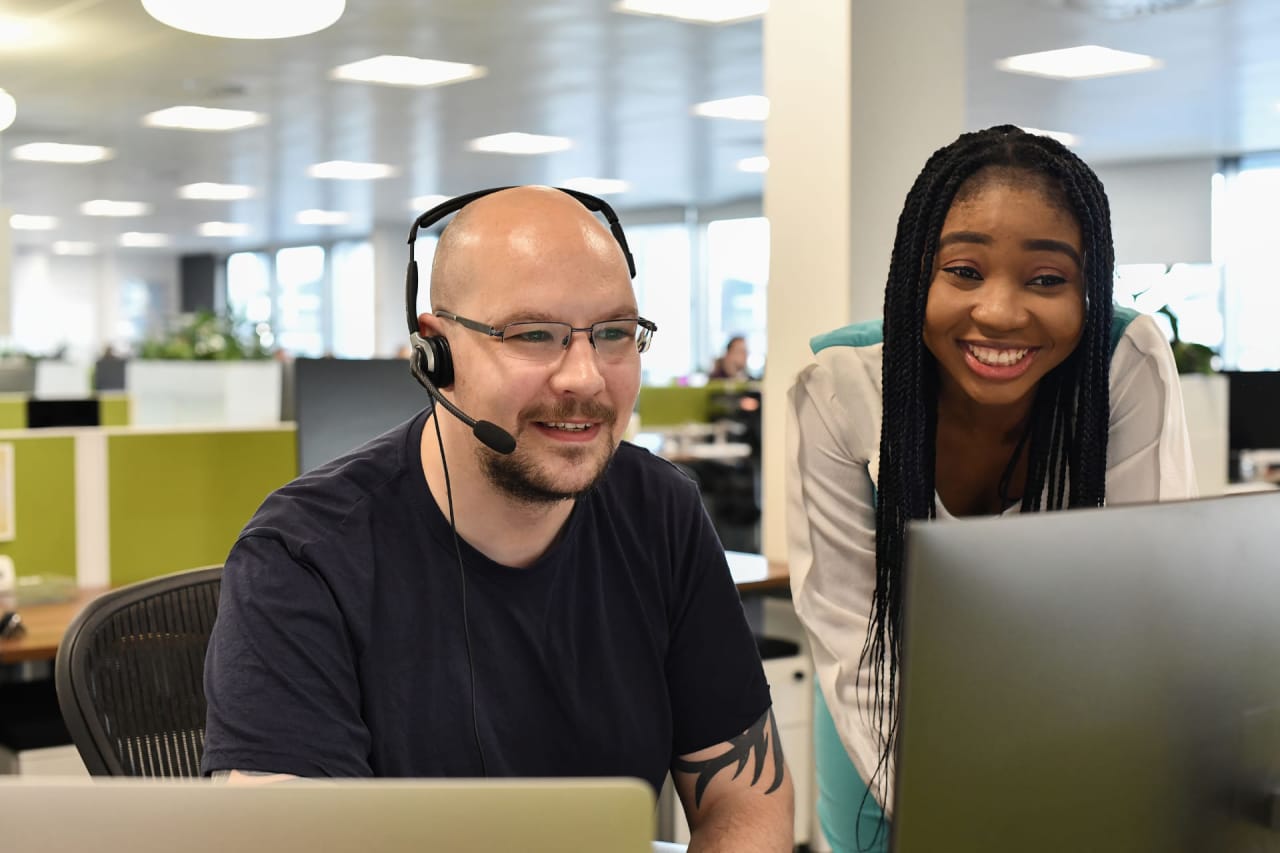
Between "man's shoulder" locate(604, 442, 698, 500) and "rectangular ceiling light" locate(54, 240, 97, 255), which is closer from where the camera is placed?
"man's shoulder" locate(604, 442, 698, 500)

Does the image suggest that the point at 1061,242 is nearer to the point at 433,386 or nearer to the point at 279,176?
the point at 433,386

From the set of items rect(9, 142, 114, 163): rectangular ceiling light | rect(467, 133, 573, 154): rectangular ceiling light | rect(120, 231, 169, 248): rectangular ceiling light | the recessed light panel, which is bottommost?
the recessed light panel

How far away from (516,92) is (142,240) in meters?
11.2

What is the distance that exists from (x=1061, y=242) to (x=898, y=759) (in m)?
0.71

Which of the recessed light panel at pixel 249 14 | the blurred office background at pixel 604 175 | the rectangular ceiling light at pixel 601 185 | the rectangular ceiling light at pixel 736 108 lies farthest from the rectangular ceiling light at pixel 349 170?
the recessed light panel at pixel 249 14

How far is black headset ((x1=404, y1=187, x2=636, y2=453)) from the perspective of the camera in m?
1.16

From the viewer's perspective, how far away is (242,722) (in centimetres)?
106

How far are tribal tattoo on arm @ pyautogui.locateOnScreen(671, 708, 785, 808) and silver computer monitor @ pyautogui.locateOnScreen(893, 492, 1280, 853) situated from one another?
0.58 meters

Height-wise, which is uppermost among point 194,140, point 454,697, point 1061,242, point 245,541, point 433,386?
point 194,140

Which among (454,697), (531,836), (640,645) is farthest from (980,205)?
(531,836)

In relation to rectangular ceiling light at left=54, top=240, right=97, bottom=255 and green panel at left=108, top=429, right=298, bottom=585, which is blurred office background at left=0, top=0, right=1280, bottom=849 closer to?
green panel at left=108, top=429, right=298, bottom=585

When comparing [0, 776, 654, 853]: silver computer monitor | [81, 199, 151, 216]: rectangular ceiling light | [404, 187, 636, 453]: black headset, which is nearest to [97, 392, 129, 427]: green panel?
[404, 187, 636, 453]: black headset

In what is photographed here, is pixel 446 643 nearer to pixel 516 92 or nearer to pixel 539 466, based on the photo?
pixel 539 466

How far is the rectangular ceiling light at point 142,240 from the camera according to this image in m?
16.6
